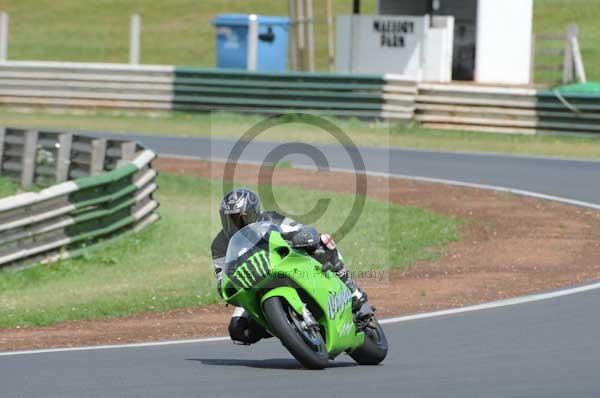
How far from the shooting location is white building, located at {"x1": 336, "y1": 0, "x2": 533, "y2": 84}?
33844 millimetres

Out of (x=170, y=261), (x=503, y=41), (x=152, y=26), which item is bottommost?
(x=170, y=261)

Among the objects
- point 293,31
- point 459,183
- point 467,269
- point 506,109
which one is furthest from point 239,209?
point 293,31

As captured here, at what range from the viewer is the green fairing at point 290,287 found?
888 centimetres

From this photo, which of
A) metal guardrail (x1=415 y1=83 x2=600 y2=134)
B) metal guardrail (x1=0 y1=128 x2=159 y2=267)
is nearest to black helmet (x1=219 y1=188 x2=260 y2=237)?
metal guardrail (x1=0 y1=128 x2=159 y2=267)

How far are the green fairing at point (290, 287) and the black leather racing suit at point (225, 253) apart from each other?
101 mm

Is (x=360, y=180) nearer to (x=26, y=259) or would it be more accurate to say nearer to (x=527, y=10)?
(x=26, y=259)

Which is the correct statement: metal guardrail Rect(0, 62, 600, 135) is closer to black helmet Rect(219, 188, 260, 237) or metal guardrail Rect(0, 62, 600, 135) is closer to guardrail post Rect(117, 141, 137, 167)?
guardrail post Rect(117, 141, 137, 167)

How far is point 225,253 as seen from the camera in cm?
942

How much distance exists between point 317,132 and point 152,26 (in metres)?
29.3

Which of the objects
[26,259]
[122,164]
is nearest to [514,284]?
[26,259]

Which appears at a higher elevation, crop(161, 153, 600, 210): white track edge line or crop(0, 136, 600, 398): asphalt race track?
crop(0, 136, 600, 398): asphalt race track

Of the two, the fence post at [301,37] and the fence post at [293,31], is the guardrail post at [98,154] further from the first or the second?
the fence post at [301,37]

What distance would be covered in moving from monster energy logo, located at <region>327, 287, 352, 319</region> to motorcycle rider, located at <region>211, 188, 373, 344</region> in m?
0.13
